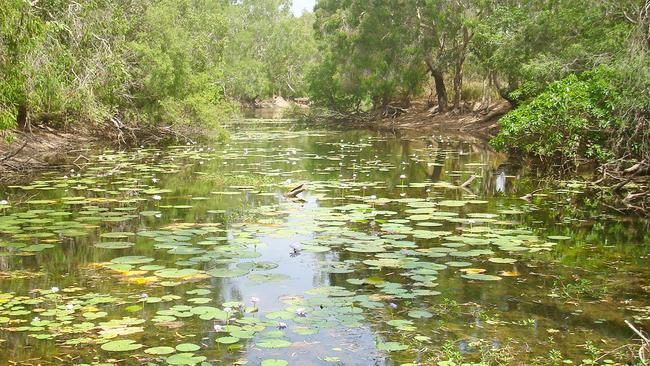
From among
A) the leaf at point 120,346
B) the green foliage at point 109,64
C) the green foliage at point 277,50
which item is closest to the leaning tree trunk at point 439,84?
the green foliage at point 109,64

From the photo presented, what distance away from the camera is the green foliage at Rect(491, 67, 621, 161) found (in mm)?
11573

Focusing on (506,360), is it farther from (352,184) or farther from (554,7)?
(554,7)

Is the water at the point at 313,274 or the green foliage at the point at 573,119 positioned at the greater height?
the green foliage at the point at 573,119

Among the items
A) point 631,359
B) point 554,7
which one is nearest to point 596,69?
point 554,7

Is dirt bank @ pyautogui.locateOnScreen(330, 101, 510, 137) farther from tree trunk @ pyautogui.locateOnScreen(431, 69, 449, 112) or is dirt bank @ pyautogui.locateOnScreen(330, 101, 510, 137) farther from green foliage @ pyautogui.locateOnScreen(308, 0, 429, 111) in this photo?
green foliage @ pyautogui.locateOnScreen(308, 0, 429, 111)

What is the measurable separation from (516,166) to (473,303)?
35.7 ft

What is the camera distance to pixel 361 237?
7.52 m

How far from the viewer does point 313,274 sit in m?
6.26

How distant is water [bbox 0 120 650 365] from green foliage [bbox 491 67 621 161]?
118 cm

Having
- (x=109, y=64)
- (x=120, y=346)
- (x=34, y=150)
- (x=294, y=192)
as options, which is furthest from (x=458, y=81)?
(x=120, y=346)

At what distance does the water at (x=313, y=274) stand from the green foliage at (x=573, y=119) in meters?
1.18

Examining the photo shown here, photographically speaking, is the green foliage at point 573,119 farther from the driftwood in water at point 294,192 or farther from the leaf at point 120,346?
the leaf at point 120,346

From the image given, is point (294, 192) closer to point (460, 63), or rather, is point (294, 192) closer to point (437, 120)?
point (460, 63)

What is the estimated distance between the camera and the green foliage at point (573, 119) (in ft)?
38.0
